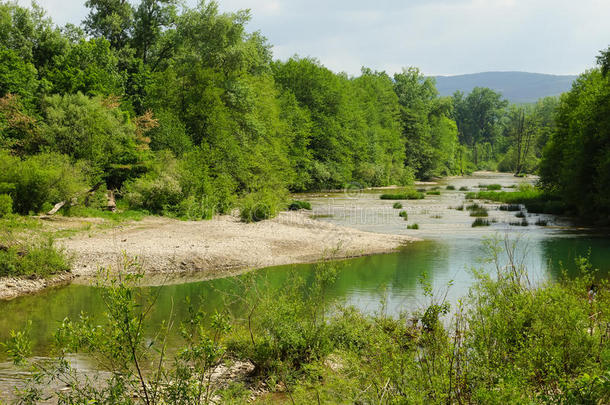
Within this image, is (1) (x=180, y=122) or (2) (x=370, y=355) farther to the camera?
(1) (x=180, y=122)

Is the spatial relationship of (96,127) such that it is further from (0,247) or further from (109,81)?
(0,247)

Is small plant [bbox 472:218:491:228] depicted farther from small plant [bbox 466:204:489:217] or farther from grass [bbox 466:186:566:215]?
grass [bbox 466:186:566:215]

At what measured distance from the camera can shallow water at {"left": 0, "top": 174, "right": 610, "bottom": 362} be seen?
13141mm

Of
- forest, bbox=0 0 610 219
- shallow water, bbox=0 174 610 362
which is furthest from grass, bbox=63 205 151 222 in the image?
shallow water, bbox=0 174 610 362

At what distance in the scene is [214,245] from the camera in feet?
68.7

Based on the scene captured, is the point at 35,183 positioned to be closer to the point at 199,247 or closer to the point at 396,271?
the point at 199,247

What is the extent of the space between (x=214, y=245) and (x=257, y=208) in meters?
7.78

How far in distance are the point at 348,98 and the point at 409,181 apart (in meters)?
15.3

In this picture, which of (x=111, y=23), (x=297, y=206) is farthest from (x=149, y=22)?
(x=297, y=206)

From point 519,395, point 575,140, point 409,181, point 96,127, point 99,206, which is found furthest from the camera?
point 409,181

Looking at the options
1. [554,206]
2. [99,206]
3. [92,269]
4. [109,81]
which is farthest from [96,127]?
[554,206]

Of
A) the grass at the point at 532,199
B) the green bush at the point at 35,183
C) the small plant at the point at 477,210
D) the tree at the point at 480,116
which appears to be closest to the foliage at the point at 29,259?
the green bush at the point at 35,183

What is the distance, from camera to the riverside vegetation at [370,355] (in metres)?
5.28

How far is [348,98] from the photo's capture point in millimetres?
63781
